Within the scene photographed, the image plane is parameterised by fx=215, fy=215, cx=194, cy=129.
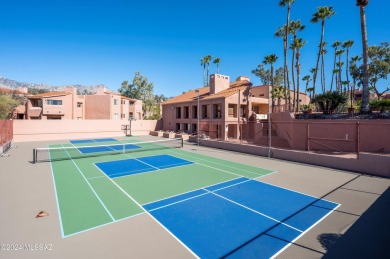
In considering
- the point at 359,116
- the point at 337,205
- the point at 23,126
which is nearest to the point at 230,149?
the point at 359,116

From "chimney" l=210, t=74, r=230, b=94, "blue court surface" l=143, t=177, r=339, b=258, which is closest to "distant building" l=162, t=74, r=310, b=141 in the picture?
"chimney" l=210, t=74, r=230, b=94

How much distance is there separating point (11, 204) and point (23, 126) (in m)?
31.6

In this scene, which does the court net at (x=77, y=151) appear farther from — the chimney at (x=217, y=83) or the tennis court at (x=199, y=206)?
the chimney at (x=217, y=83)

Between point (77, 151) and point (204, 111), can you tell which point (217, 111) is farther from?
point (77, 151)

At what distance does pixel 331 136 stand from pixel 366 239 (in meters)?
17.3

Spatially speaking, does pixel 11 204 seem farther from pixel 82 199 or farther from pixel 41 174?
pixel 41 174

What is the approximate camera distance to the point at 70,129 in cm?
3941

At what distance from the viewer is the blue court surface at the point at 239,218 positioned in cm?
666

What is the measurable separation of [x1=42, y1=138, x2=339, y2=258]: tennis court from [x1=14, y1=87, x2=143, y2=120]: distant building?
135 ft

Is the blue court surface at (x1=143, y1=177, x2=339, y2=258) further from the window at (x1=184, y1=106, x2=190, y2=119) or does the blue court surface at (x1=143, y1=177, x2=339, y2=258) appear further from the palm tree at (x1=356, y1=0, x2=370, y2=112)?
the window at (x1=184, y1=106, x2=190, y2=119)

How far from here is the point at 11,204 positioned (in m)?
9.88

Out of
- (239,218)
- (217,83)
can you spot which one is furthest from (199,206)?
(217,83)

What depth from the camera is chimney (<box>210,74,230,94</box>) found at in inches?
1549

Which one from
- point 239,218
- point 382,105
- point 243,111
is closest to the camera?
point 239,218
